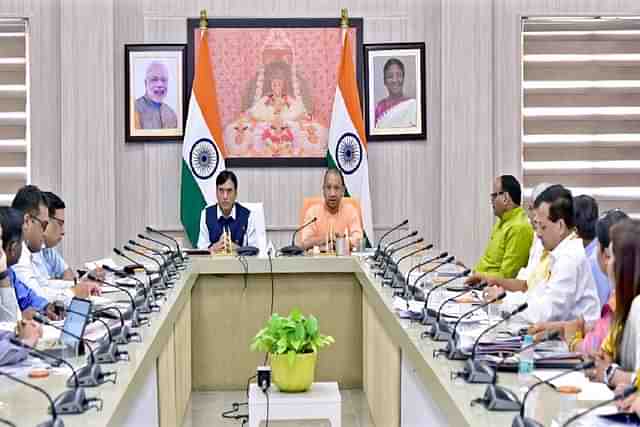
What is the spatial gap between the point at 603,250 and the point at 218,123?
487 centimetres

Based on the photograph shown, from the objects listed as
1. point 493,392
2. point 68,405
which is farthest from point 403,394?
point 68,405

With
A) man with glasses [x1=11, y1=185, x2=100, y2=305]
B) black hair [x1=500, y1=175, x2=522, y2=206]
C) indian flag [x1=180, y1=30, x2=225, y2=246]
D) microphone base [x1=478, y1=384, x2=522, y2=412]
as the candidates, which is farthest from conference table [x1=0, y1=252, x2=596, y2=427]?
indian flag [x1=180, y1=30, x2=225, y2=246]

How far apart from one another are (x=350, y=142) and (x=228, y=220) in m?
1.44

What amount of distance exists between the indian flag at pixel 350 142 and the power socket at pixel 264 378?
3856 millimetres

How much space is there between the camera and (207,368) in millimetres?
6680

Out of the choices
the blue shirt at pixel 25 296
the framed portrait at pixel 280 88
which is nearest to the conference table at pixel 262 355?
the blue shirt at pixel 25 296

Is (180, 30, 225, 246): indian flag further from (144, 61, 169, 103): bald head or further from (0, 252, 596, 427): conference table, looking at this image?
(0, 252, 596, 427): conference table

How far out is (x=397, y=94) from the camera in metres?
8.75

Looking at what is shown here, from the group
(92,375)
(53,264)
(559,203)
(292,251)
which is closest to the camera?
(92,375)

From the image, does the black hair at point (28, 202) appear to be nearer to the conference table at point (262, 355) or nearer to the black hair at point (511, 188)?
the conference table at point (262, 355)

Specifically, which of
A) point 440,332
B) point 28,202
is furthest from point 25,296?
point 440,332

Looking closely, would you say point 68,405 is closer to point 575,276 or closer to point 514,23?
point 575,276

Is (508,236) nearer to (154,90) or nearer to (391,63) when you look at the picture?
(391,63)

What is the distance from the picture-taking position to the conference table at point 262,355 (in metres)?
3.05
